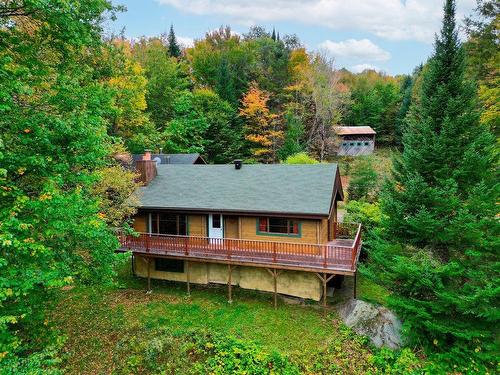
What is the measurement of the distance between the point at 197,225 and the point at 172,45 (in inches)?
2120

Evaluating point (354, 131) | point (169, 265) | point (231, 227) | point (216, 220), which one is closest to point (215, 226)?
point (216, 220)

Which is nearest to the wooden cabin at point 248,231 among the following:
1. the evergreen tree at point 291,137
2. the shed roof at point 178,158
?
the shed roof at point 178,158

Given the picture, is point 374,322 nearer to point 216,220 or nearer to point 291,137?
point 216,220

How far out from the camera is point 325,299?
13930 mm

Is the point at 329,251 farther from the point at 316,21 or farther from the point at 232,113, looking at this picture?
the point at 316,21

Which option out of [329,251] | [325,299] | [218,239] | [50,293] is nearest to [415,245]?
[329,251]

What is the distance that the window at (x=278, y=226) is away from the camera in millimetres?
15111

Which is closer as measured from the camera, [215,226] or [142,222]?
[215,226]

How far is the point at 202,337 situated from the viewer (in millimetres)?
12508

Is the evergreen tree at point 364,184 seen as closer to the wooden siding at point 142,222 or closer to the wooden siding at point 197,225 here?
the wooden siding at point 197,225

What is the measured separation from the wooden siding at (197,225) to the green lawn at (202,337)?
123 inches

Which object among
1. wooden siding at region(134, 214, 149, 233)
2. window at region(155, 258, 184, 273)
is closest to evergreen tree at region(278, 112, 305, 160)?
wooden siding at region(134, 214, 149, 233)

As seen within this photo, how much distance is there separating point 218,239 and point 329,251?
5.13 metres

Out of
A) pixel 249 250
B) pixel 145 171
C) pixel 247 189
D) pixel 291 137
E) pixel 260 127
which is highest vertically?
pixel 260 127
